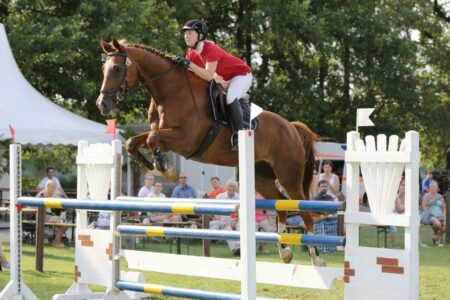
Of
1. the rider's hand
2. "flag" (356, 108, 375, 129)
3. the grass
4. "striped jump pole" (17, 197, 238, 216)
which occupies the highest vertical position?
the rider's hand

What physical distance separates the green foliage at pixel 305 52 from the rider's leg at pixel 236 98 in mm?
13614

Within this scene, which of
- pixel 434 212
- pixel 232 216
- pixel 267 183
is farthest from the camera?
pixel 434 212

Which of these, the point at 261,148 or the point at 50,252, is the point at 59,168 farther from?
the point at 261,148

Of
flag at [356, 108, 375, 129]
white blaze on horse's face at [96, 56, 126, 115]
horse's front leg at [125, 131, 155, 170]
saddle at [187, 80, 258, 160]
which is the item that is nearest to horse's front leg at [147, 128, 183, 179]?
horse's front leg at [125, 131, 155, 170]

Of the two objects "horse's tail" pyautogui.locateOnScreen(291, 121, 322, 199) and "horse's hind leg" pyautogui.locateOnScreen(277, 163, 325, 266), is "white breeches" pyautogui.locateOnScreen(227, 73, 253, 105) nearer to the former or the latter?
"horse's hind leg" pyautogui.locateOnScreen(277, 163, 325, 266)

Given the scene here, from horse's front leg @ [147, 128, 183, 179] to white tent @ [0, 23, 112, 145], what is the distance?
8.23 m

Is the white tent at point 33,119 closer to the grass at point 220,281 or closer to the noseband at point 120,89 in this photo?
the grass at point 220,281

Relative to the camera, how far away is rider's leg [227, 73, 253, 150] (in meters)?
6.85

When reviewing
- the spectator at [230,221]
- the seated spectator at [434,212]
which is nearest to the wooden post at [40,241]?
the spectator at [230,221]

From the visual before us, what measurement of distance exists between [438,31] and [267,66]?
7.47 meters

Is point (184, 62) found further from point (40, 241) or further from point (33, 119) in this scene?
point (33, 119)

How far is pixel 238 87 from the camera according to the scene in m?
7.01

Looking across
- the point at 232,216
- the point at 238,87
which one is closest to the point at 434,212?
the point at 232,216

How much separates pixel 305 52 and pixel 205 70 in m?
21.2
